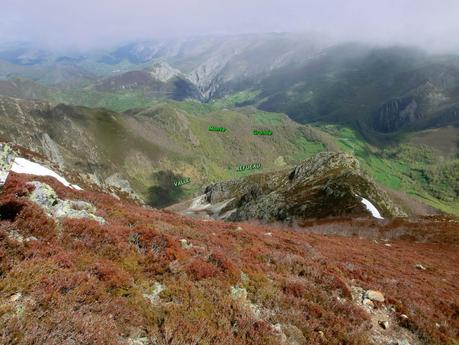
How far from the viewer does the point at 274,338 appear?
1139 centimetres

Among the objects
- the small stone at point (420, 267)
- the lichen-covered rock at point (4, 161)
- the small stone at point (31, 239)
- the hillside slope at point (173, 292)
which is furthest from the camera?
the small stone at point (420, 267)

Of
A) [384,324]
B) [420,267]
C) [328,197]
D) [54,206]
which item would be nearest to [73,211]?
[54,206]

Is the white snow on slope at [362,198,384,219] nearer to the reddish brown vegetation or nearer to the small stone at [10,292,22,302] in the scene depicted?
the reddish brown vegetation

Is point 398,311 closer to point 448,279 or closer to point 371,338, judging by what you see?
point 371,338

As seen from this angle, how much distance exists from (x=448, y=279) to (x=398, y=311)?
14782mm

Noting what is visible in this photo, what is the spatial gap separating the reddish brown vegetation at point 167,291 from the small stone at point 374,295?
1.63 feet

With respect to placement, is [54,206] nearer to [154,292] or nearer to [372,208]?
[154,292]

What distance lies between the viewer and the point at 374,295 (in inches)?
677

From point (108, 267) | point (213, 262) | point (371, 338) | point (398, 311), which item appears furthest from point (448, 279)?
point (108, 267)

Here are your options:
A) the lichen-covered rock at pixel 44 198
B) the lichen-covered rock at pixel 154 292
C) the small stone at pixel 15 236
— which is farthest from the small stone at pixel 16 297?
the lichen-covered rock at pixel 44 198

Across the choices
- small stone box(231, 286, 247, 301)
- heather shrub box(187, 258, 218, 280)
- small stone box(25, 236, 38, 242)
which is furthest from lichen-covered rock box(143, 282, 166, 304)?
small stone box(25, 236, 38, 242)

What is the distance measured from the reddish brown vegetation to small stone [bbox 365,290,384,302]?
0.50 m

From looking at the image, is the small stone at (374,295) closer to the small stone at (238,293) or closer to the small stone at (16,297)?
the small stone at (238,293)

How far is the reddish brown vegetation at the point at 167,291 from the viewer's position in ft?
30.9
